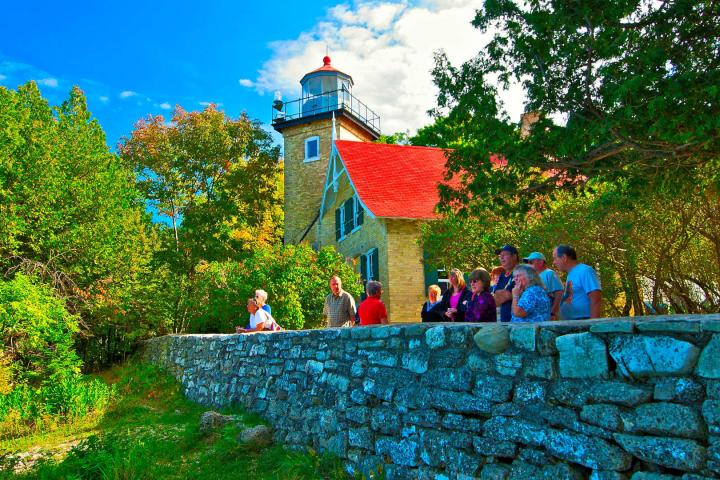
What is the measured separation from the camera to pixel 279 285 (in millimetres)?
13617

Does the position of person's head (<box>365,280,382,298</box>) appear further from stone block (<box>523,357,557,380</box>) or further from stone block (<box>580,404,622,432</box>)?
stone block (<box>580,404,622,432</box>)

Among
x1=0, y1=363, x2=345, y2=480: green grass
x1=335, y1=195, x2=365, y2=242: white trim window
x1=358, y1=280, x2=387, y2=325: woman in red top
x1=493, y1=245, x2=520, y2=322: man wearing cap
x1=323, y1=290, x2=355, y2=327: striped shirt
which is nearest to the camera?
x1=493, y1=245, x2=520, y2=322: man wearing cap

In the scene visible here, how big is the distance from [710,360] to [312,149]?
24.6m

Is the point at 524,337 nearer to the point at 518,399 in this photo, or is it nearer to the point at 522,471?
the point at 518,399

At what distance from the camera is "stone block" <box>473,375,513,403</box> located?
382 centimetres

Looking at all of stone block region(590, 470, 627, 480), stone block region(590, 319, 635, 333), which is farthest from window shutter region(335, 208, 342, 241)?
stone block region(590, 470, 627, 480)

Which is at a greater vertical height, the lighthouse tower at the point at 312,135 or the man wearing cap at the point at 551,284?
the lighthouse tower at the point at 312,135

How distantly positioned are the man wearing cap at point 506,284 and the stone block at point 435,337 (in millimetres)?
1254

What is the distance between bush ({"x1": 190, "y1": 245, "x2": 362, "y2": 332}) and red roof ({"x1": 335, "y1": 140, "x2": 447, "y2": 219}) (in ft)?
10.0

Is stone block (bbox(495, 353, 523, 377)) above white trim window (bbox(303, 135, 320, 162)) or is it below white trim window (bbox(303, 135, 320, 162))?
below

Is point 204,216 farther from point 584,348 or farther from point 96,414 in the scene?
point 584,348

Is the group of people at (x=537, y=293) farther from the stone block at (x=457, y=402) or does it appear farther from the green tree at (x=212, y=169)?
the green tree at (x=212, y=169)

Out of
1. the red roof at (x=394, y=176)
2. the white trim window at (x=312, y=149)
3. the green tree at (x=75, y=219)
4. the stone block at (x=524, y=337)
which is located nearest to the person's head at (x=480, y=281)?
the stone block at (x=524, y=337)

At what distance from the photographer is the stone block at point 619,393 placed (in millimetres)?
3043
